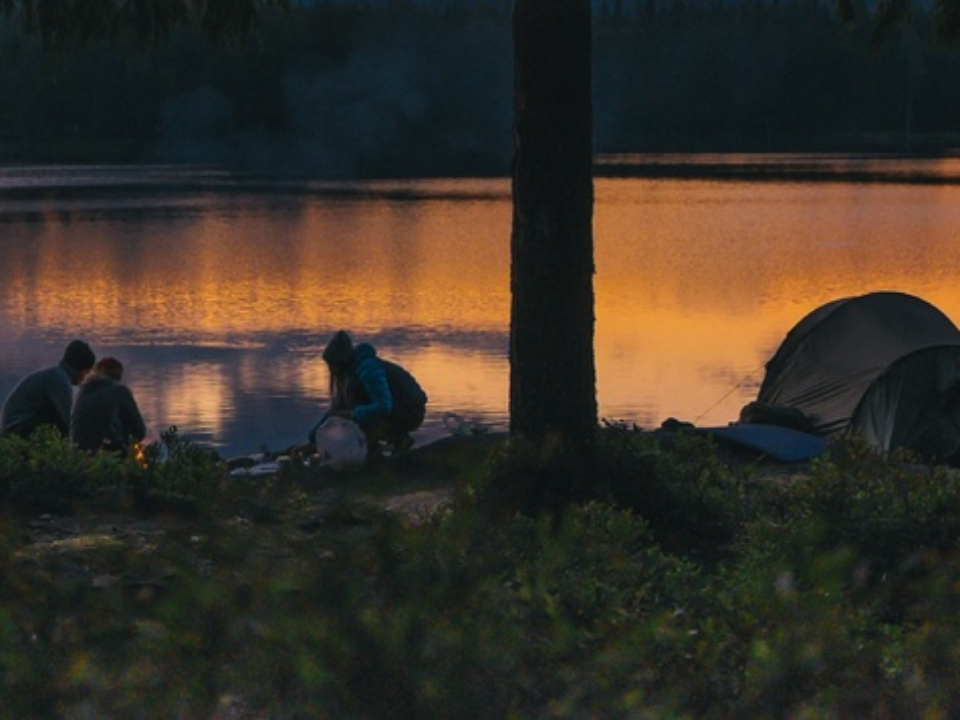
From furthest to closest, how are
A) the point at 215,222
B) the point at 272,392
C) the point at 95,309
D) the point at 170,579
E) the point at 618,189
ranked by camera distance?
the point at 618,189, the point at 215,222, the point at 95,309, the point at 272,392, the point at 170,579

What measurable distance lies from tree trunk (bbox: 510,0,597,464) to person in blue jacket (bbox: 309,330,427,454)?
172 inches

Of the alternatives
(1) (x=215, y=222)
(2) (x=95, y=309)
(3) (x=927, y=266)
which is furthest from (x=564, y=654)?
(1) (x=215, y=222)

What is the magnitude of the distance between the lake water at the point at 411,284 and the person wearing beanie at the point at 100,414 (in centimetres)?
663

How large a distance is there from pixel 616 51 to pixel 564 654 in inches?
6487

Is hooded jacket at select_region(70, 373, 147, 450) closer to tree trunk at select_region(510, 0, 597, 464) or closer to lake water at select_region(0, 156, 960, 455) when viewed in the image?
tree trunk at select_region(510, 0, 597, 464)

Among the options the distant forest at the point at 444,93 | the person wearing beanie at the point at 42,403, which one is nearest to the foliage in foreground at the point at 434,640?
the person wearing beanie at the point at 42,403

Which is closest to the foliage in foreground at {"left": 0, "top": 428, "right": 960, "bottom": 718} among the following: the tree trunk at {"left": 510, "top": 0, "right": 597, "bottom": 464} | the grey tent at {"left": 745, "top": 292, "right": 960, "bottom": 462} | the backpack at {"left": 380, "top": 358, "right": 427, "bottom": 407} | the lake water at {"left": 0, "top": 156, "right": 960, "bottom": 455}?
the tree trunk at {"left": 510, "top": 0, "right": 597, "bottom": 464}

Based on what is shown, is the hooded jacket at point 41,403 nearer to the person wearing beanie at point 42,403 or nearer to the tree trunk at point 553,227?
the person wearing beanie at point 42,403

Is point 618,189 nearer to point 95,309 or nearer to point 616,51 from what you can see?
point 95,309

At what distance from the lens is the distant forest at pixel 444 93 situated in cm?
13338

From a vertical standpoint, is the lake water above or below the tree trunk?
below

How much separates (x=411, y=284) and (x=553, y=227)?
3014 centimetres

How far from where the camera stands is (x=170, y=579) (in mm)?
7352

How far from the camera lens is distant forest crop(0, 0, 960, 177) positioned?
133 m
